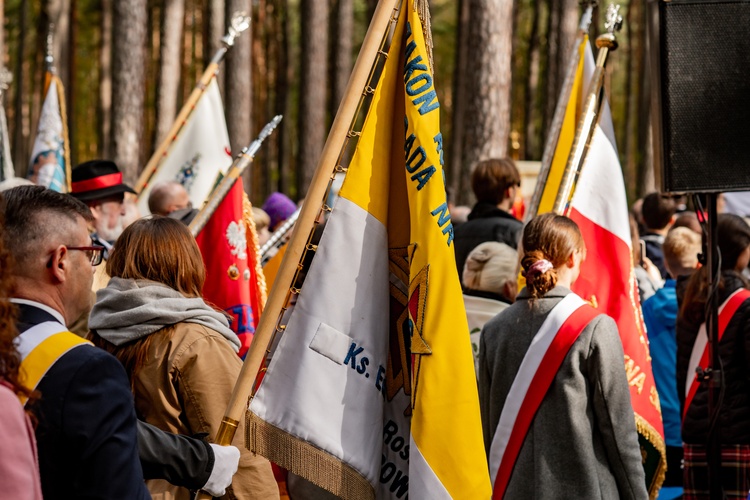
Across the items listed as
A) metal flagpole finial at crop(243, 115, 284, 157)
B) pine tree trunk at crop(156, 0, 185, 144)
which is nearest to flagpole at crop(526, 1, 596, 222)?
metal flagpole finial at crop(243, 115, 284, 157)

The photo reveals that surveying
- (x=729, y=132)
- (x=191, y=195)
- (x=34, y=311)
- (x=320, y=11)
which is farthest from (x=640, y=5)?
(x=34, y=311)

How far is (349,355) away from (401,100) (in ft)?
2.88

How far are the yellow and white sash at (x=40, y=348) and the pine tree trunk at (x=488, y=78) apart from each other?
30.0 feet

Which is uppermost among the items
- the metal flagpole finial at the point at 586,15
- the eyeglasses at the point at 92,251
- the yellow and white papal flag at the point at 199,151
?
the metal flagpole finial at the point at 586,15

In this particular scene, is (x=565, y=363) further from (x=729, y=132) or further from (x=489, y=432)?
(x=729, y=132)

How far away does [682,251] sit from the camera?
6.51 meters

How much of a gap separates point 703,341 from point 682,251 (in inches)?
46.0

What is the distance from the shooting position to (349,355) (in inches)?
134

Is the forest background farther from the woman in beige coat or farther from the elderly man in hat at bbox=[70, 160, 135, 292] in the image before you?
the woman in beige coat

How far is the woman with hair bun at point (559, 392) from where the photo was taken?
4125 mm

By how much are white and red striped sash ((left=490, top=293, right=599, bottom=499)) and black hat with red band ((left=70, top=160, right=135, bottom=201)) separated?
3024 millimetres

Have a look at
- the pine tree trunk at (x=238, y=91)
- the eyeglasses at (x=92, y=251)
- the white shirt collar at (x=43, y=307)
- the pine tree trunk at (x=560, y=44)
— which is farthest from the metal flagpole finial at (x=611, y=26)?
the pine tree trunk at (x=238, y=91)

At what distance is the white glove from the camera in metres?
3.10

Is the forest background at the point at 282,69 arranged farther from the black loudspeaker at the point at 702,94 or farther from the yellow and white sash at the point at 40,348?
the yellow and white sash at the point at 40,348
